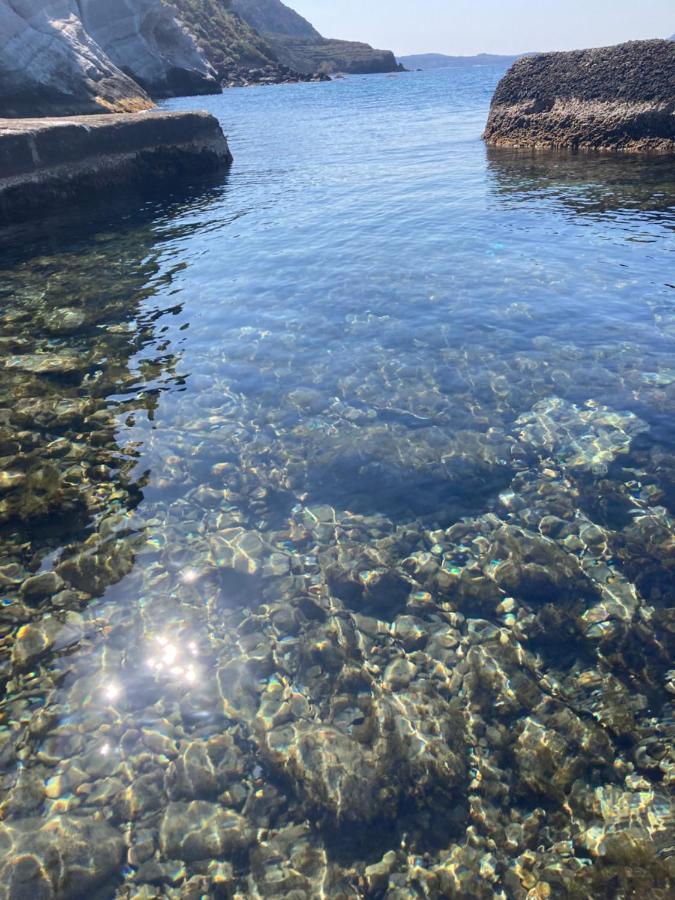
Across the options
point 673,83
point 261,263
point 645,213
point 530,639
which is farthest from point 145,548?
point 673,83

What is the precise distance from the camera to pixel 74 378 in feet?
33.6

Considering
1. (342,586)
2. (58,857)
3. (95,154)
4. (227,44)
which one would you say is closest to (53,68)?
(95,154)

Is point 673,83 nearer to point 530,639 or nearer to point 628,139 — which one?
point 628,139

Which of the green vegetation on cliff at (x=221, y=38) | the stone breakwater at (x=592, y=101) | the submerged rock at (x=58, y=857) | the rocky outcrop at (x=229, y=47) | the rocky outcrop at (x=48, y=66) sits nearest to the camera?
the submerged rock at (x=58, y=857)

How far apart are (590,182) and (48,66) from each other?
30.2 meters

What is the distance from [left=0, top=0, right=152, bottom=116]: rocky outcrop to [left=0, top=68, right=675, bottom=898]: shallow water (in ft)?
80.1

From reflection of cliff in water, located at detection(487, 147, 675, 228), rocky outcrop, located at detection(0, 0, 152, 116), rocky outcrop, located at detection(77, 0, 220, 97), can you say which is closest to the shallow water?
reflection of cliff in water, located at detection(487, 147, 675, 228)

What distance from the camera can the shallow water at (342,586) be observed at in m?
4.20

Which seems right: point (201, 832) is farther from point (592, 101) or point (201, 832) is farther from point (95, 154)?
point (592, 101)

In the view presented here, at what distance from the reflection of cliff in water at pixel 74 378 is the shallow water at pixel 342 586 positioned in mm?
67

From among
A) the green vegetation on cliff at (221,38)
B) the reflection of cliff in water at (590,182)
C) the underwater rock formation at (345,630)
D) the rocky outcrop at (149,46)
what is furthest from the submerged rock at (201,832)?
the green vegetation on cliff at (221,38)

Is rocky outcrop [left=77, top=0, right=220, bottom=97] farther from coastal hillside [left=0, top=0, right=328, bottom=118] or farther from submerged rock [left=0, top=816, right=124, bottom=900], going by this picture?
submerged rock [left=0, top=816, right=124, bottom=900]

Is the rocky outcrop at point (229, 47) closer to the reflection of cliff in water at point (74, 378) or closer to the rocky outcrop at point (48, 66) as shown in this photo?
the rocky outcrop at point (48, 66)

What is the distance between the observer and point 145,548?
670cm
